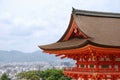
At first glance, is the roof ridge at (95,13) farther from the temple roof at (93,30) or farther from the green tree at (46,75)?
the green tree at (46,75)

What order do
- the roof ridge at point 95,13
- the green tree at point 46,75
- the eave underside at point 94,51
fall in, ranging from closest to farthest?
the eave underside at point 94,51 < the roof ridge at point 95,13 < the green tree at point 46,75

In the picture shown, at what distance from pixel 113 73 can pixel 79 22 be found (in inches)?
181

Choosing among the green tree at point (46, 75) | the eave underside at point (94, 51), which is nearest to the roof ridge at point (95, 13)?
the eave underside at point (94, 51)

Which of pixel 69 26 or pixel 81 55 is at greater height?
pixel 69 26

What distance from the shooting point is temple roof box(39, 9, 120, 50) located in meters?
18.0

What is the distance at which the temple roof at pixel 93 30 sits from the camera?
59.1ft

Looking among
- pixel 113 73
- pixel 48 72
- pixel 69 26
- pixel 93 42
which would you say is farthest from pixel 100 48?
pixel 48 72

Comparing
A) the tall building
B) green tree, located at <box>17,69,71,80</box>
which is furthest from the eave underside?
green tree, located at <box>17,69,71,80</box>

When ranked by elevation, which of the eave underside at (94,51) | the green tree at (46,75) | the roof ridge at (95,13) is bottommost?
the eave underside at (94,51)

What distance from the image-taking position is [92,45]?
643 inches

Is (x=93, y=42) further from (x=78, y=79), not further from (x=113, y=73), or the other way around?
(x=78, y=79)

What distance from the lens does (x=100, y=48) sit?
55.4 ft

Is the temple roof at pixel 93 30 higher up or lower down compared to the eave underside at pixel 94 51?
higher up

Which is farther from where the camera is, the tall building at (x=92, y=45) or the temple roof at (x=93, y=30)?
the temple roof at (x=93, y=30)
